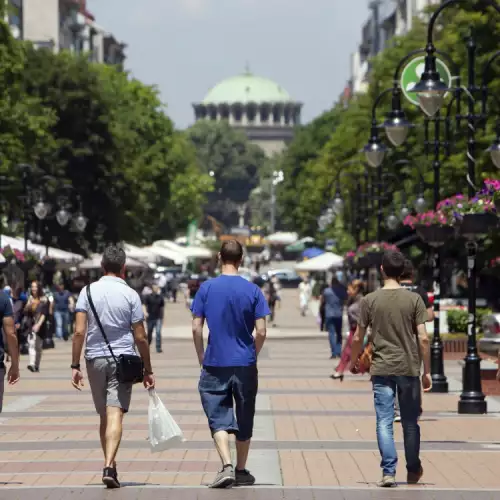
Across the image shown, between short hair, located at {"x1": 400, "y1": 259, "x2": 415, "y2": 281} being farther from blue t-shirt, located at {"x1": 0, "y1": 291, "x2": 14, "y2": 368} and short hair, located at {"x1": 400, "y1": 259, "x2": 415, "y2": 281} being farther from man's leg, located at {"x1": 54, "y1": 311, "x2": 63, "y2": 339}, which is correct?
man's leg, located at {"x1": 54, "y1": 311, "x2": 63, "y2": 339}

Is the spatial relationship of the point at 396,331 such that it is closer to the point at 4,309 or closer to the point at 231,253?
the point at 231,253

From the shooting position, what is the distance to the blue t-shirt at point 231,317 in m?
12.0

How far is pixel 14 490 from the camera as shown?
12.2 metres

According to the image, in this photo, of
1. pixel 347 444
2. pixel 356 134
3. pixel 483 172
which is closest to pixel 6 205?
pixel 483 172

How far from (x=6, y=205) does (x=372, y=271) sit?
17687mm

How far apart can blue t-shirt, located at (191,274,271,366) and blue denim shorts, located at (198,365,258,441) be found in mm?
63

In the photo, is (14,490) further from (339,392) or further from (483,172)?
(483,172)

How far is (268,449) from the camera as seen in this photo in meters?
15.3

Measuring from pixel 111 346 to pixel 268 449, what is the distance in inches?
140

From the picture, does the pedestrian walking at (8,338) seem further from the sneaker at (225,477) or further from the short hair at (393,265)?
the short hair at (393,265)

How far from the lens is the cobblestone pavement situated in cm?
1217

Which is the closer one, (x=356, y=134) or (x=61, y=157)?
(x=61, y=157)

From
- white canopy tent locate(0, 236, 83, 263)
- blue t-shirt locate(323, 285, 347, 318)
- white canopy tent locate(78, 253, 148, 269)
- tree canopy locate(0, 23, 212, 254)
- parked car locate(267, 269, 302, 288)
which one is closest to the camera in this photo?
blue t-shirt locate(323, 285, 347, 318)

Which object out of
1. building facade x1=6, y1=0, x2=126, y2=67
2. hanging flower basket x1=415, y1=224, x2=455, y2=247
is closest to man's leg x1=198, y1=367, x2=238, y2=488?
hanging flower basket x1=415, y1=224, x2=455, y2=247
